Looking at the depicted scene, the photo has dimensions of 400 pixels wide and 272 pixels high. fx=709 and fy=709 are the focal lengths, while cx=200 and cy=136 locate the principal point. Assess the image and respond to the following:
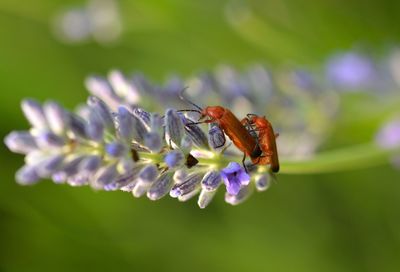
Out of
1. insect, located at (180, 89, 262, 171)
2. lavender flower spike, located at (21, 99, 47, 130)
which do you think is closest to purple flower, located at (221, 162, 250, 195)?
insect, located at (180, 89, 262, 171)

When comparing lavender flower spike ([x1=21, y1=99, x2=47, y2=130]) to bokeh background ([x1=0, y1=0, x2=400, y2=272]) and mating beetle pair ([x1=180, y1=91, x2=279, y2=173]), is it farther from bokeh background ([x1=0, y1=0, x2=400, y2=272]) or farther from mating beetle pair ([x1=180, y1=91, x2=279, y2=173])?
bokeh background ([x1=0, y1=0, x2=400, y2=272])

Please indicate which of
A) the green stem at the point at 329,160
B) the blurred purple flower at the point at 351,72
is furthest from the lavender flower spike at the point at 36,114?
the blurred purple flower at the point at 351,72

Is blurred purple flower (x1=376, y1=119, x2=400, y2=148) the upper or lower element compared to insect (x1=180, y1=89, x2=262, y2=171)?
upper

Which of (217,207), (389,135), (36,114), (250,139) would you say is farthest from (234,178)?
(217,207)

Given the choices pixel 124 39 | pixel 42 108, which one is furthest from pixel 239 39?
pixel 42 108

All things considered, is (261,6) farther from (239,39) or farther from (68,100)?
(68,100)

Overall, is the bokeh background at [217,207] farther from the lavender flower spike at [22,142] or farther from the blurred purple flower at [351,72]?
the lavender flower spike at [22,142]
